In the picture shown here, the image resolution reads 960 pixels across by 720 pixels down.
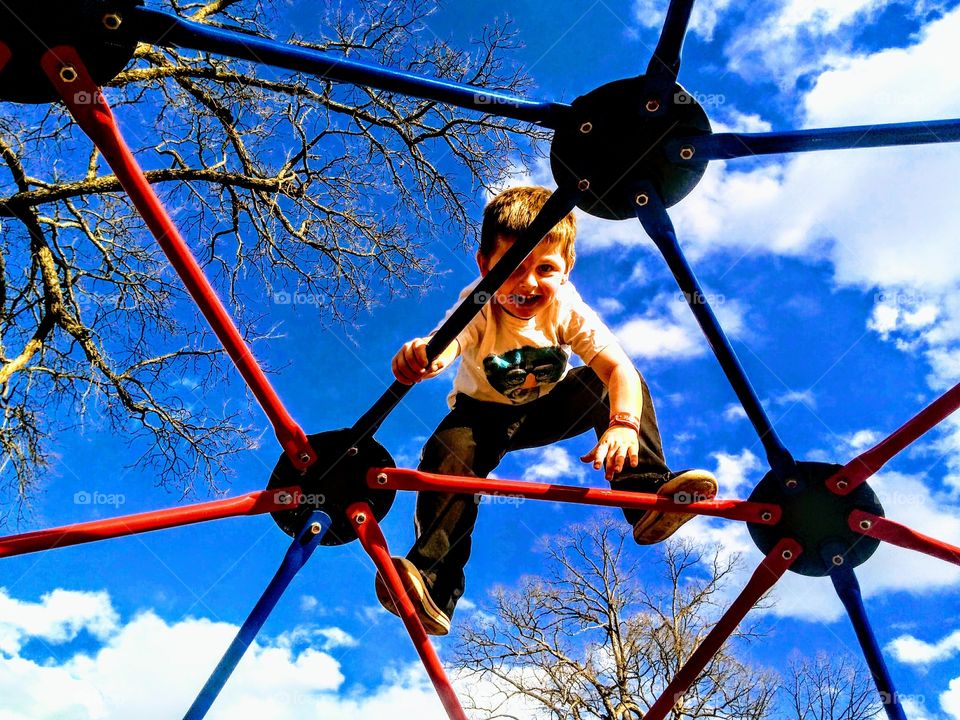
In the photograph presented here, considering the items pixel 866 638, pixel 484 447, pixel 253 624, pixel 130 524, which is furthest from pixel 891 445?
pixel 130 524

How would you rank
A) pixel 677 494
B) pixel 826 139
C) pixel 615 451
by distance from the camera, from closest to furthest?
pixel 826 139
pixel 677 494
pixel 615 451

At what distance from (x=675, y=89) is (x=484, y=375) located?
1.69 meters

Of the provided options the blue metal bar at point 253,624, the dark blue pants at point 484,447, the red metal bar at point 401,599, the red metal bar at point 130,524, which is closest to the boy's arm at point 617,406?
the dark blue pants at point 484,447

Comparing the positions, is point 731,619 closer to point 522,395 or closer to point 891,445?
point 891,445

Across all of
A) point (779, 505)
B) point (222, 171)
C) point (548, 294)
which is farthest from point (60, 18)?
point (222, 171)

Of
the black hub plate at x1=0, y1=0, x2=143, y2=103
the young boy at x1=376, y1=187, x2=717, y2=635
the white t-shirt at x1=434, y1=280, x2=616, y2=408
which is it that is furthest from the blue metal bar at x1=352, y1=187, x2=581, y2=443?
the black hub plate at x1=0, y1=0, x2=143, y2=103

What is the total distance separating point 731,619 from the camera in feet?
9.65

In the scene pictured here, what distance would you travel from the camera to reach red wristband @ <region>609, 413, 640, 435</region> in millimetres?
3375

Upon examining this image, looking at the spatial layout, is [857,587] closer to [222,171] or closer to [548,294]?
[548,294]

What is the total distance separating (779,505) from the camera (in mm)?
3113

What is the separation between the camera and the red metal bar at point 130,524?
103 inches

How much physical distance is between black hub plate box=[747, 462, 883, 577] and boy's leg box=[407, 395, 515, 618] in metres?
1.34

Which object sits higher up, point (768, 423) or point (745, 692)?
point (745, 692)

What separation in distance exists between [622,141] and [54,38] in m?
1.83
